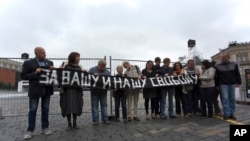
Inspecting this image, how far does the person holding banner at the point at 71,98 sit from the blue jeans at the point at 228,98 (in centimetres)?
407

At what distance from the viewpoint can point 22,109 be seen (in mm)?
9273

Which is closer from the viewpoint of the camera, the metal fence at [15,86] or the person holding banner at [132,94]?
the person holding banner at [132,94]

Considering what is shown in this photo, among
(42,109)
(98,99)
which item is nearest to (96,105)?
(98,99)

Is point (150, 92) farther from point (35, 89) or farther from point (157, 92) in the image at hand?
point (35, 89)

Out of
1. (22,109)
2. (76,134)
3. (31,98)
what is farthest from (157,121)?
(22,109)

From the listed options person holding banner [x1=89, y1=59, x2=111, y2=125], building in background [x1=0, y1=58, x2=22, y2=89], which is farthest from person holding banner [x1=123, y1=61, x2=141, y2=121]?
building in background [x1=0, y1=58, x2=22, y2=89]

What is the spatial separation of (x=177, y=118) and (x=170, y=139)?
7.41ft

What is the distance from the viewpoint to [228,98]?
22.3 feet

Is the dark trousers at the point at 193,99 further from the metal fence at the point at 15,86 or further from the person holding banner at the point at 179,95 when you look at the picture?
the metal fence at the point at 15,86

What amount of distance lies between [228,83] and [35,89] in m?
5.25

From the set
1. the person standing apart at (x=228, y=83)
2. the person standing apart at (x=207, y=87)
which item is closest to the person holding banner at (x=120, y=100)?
the person standing apart at (x=207, y=87)

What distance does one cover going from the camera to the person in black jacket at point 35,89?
18.0 ft

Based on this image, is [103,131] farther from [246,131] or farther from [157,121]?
[246,131]

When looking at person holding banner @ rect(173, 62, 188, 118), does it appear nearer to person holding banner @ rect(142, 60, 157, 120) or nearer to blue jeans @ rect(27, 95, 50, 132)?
person holding banner @ rect(142, 60, 157, 120)
